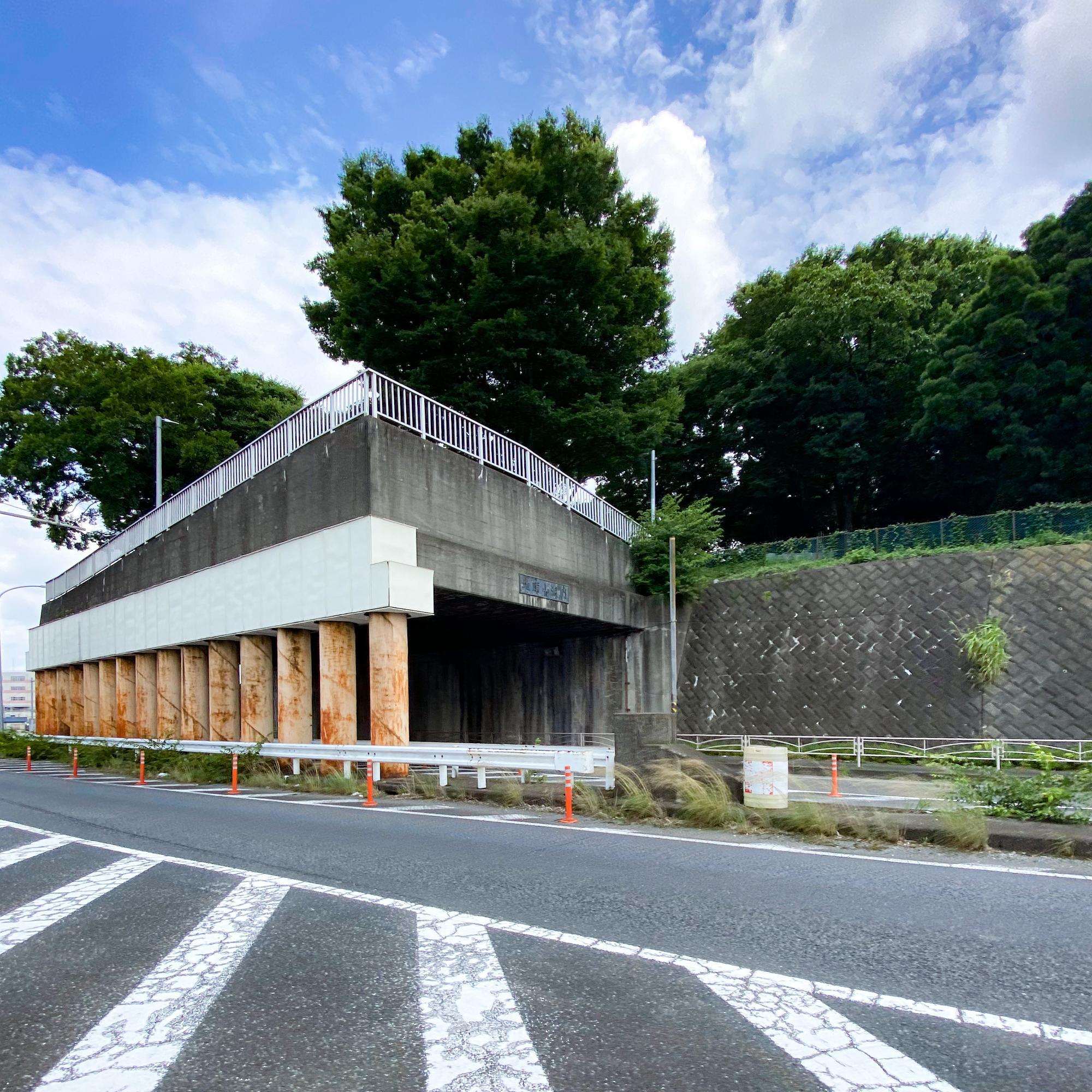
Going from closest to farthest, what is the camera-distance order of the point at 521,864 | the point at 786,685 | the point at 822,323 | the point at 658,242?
1. the point at 521,864
2. the point at 786,685
3. the point at 658,242
4. the point at 822,323

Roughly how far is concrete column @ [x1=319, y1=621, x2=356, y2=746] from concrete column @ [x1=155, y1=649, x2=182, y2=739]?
9.74 meters

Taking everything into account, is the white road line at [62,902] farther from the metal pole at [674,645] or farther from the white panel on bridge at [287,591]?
the metal pole at [674,645]

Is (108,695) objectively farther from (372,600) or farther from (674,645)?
(674,645)

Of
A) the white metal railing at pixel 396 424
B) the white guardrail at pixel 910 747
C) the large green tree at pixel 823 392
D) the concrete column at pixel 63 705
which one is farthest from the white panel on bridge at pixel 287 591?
the large green tree at pixel 823 392

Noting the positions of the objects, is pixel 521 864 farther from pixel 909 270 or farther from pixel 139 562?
pixel 909 270

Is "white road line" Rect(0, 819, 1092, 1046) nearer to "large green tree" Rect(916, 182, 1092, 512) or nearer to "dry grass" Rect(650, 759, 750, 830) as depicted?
"dry grass" Rect(650, 759, 750, 830)

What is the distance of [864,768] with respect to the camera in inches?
721

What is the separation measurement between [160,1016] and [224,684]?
20.2 metres

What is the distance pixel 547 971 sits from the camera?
14.2 ft

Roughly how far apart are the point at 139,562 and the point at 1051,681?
27728mm

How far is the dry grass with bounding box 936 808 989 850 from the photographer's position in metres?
8.10

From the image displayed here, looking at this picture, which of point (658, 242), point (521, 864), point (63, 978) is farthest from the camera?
point (658, 242)

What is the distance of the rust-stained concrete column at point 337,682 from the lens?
56.8 feet

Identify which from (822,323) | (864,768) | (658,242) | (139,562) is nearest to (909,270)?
(822,323)
